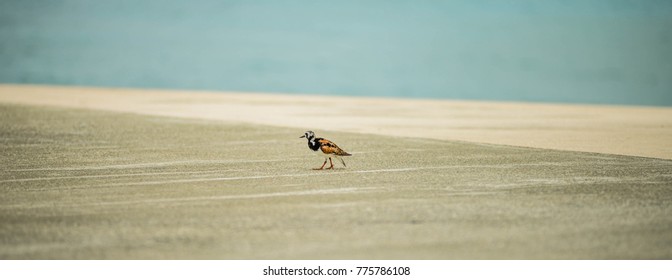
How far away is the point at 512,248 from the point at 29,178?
6598 millimetres

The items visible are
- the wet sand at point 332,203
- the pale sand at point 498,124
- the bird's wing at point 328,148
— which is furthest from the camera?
the pale sand at point 498,124

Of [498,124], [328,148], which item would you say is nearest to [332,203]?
[328,148]

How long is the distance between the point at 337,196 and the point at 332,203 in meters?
0.48

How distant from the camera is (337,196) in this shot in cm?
1010

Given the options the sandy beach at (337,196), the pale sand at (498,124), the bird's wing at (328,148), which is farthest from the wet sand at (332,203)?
the pale sand at (498,124)

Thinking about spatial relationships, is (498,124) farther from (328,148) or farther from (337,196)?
(337,196)

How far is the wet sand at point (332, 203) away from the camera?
755 cm

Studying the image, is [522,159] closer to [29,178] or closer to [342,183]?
[342,183]

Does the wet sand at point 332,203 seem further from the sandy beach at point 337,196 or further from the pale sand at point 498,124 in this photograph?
the pale sand at point 498,124

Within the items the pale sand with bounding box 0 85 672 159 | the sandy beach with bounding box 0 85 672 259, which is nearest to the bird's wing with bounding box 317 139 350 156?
the sandy beach with bounding box 0 85 672 259

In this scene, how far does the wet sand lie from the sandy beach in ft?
0.08

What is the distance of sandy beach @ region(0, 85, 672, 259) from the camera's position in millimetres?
7590

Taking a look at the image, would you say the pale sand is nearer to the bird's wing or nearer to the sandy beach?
the sandy beach

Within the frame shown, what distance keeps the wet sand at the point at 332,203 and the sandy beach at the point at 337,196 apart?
0.9 inches
